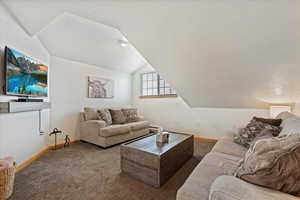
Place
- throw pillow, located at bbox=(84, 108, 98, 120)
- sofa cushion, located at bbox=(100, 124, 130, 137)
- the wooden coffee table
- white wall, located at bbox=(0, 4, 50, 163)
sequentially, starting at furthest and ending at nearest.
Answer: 1. throw pillow, located at bbox=(84, 108, 98, 120)
2. sofa cushion, located at bbox=(100, 124, 130, 137)
3. white wall, located at bbox=(0, 4, 50, 163)
4. the wooden coffee table

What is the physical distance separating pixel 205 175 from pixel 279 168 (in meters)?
0.53

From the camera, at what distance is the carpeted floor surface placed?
4.81 ft

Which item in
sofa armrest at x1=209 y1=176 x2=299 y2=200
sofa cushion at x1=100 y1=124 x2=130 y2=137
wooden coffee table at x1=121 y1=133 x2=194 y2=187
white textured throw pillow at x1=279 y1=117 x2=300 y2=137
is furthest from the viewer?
sofa cushion at x1=100 y1=124 x2=130 y2=137

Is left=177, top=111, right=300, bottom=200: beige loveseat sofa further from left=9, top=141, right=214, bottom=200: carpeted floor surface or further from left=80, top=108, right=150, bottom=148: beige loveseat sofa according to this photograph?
left=80, top=108, right=150, bottom=148: beige loveseat sofa

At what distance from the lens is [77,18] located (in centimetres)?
229

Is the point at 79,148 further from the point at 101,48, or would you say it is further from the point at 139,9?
the point at 139,9

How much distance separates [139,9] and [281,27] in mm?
1807

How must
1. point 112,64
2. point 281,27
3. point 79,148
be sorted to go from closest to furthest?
point 281,27
point 79,148
point 112,64

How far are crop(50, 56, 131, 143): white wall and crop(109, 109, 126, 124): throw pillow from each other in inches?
22.6

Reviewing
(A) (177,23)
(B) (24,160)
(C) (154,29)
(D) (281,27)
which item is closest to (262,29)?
(D) (281,27)

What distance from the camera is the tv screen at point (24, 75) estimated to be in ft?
5.70

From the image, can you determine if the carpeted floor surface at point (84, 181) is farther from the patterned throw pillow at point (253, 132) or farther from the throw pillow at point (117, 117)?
the throw pillow at point (117, 117)

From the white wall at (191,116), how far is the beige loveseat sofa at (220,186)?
75.7 inches

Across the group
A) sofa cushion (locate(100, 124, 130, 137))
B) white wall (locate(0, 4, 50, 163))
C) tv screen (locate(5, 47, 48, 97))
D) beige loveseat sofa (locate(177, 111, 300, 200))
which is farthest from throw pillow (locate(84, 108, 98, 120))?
beige loveseat sofa (locate(177, 111, 300, 200))
